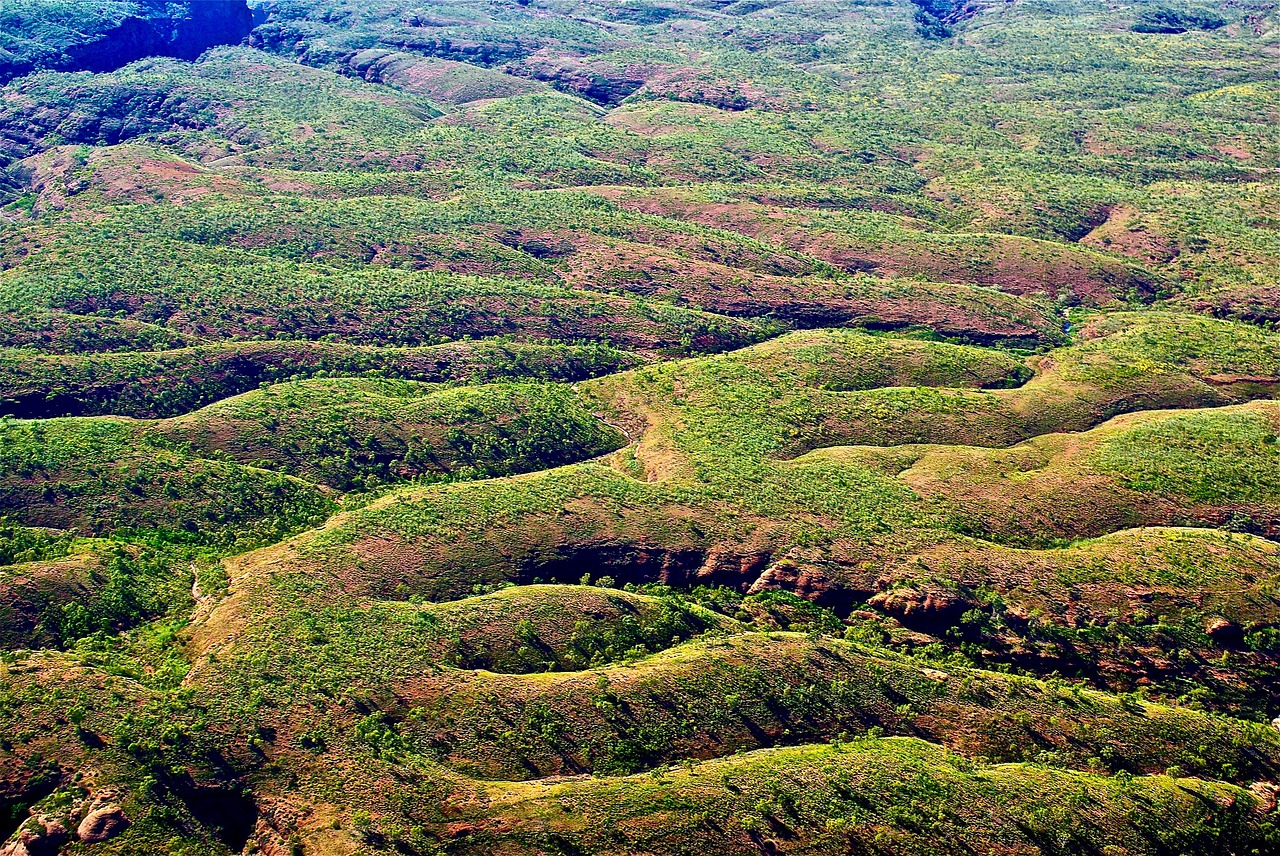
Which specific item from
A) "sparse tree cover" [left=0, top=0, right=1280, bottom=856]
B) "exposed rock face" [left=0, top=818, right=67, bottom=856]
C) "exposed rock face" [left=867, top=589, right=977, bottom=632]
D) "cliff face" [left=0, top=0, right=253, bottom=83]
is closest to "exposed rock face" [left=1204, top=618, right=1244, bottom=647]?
"sparse tree cover" [left=0, top=0, right=1280, bottom=856]

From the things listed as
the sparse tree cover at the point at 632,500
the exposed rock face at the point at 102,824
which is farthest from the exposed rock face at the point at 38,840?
the exposed rock face at the point at 102,824

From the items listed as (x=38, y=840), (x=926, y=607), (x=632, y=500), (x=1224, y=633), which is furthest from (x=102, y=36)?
(x=1224, y=633)

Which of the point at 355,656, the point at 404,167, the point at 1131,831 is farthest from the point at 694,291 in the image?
the point at 1131,831

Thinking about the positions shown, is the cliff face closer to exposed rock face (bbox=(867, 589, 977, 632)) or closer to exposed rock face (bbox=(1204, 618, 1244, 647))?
exposed rock face (bbox=(867, 589, 977, 632))

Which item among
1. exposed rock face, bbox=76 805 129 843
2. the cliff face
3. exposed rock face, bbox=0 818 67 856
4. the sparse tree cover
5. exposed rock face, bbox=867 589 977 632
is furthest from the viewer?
the cliff face

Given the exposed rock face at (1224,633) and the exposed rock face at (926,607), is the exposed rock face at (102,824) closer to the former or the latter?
the exposed rock face at (926,607)

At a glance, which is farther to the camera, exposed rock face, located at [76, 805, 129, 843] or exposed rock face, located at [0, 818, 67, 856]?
exposed rock face, located at [76, 805, 129, 843]

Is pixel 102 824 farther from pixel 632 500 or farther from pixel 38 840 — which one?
pixel 632 500
